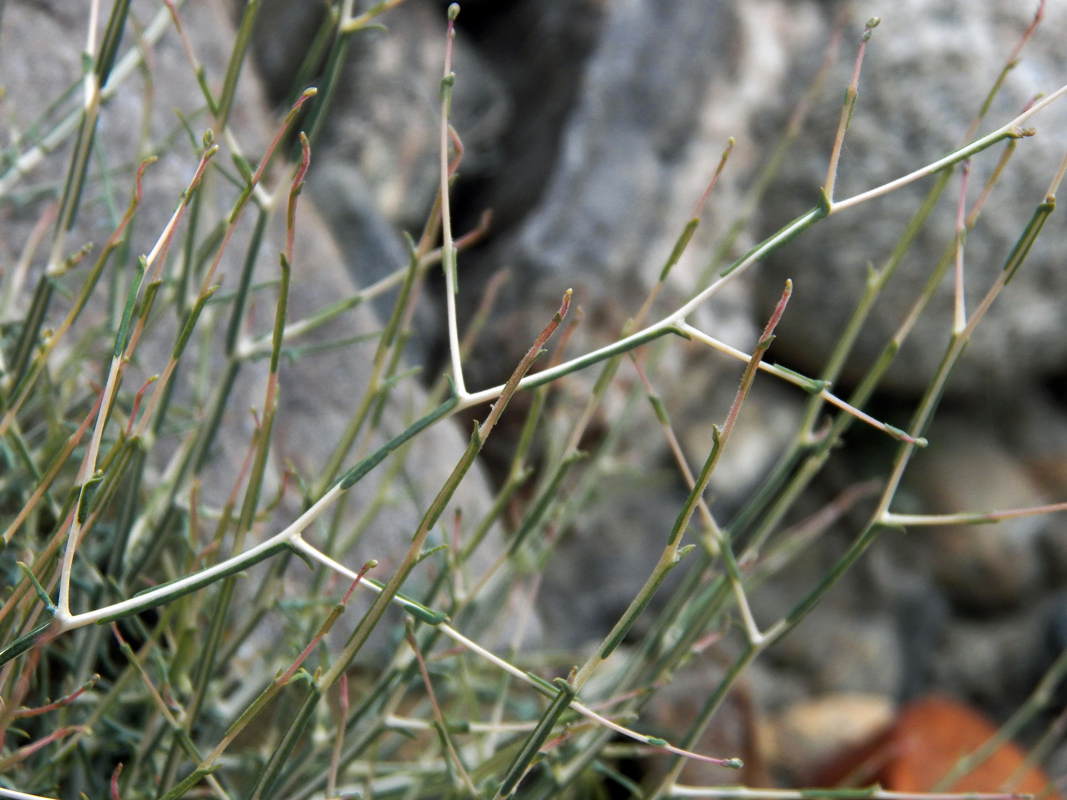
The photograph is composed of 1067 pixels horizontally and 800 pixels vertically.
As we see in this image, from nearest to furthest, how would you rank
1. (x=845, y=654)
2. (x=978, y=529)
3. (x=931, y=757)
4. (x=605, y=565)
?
(x=931, y=757), (x=605, y=565), (x=845, y=654), (x=978, y=529)

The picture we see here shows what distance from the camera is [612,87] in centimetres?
106

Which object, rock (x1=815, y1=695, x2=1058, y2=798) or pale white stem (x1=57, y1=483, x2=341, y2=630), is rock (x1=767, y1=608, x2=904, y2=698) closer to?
rock (x1=815, y1=695, x2=1058, y2=798)

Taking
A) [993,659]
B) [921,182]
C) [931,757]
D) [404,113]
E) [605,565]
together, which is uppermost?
[404,113]

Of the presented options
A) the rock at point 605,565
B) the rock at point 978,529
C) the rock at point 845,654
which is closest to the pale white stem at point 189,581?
the rock at point 605,565

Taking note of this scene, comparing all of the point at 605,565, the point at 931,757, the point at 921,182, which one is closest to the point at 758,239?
the point at 921,182

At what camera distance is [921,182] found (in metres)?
1.29

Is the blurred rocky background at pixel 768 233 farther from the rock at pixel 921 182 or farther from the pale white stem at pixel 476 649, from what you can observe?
the pale white stem at pixel 476 649

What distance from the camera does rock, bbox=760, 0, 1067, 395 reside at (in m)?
1.22

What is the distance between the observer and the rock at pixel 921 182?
48.1 inches

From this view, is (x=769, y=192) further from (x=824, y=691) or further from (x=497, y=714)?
(x=497, y=714)

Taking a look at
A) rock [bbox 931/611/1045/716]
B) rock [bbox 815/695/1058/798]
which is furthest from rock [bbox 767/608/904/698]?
rock [bbox 815/695/1058/798]

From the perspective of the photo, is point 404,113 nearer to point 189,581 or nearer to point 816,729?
point 189,581

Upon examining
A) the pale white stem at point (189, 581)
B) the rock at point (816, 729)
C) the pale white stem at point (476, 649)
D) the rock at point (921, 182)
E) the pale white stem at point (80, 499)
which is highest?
the pale white stem at point (80, 499)

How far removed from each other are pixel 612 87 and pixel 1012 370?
0.86 metres
